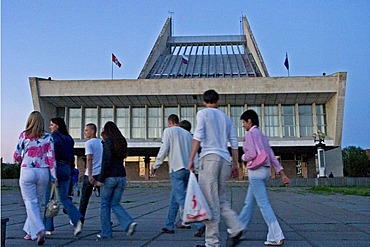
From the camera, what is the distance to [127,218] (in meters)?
5.86

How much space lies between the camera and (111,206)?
596cm

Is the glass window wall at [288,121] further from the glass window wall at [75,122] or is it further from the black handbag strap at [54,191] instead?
the black handbag strap at [54,191]

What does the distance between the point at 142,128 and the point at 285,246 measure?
38479mm

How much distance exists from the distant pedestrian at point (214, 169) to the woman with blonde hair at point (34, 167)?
83.5 inches

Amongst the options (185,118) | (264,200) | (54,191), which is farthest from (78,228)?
(185,118)

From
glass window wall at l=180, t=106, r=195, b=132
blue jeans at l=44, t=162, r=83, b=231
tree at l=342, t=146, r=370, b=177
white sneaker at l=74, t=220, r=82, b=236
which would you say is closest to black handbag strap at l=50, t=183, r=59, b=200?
blue jeans at l=44, t=162, r=83, b=231

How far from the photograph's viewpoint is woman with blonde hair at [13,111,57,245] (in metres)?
5.31

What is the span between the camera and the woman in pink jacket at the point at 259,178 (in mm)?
5250

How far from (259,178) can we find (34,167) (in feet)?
9.59

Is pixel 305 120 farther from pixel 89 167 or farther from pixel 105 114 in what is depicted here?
pixel 89 167

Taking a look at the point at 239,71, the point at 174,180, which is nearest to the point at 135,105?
the point at 239,71

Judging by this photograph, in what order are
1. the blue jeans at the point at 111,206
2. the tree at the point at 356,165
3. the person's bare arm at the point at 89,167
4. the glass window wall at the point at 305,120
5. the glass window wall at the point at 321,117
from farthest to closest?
1. the tree at the point at 356,165
2. the glass window wall at the point at 321,117
3. the glass window wall at the point at 305,120
4. the person's bare arm at the point at 89,167
5. the blue jeans at the point at 111,206

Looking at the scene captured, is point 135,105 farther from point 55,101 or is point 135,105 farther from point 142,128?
point 55,101

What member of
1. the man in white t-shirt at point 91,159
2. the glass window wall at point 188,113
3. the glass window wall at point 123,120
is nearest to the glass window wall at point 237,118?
the glass window wall at point 188,113
